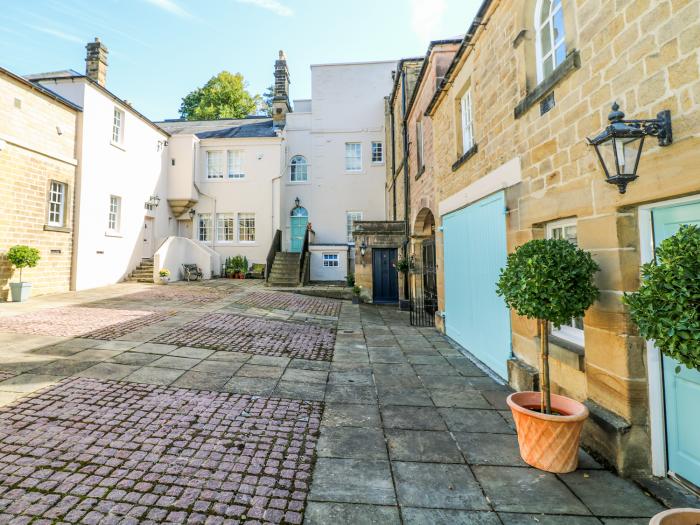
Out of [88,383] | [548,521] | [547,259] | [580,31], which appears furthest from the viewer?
[88,383]

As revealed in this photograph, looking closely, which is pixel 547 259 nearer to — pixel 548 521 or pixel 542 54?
pixel 548 521

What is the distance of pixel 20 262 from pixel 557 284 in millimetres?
13302

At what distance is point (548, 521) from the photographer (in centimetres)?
232

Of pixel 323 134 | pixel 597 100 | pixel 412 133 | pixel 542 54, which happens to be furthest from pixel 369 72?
pixel 597 100

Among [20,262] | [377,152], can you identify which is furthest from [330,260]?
[20,262]

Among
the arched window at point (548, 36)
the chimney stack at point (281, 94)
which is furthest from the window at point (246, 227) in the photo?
the arched window at point (548, 36)

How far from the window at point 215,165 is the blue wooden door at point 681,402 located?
19944 millimetres

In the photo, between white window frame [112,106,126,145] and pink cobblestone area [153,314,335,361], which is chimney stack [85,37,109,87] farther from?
pink cobblestone area [153,314,335,361]

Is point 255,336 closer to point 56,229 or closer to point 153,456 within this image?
point 153,456

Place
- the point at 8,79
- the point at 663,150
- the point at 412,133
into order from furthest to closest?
the point at 412,133
the point at 8,79
the point at 663,150

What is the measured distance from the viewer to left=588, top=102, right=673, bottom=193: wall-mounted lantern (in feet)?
8.20

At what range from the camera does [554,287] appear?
9.75ft

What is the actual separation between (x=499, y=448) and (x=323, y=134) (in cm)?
2023

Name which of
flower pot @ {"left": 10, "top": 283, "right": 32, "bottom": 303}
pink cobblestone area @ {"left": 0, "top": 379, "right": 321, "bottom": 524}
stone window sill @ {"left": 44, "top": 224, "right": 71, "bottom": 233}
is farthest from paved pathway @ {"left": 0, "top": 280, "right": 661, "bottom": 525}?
stone window sill @ {"left": 44, "top": 224, "right": 71, "bottom": 233}
